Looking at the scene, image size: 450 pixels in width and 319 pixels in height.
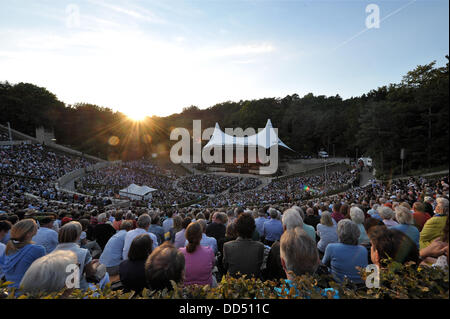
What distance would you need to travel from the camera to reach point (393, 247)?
2.27 metres

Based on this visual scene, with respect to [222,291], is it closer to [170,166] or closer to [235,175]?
[235,175]

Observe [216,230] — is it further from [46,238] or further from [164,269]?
[46,238]

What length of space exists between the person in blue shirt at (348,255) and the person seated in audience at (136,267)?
2210mm

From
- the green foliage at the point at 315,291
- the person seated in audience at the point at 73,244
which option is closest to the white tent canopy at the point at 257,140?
the person seated in audience at the point at 73,244

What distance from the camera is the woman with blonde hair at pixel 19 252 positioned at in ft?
8.29

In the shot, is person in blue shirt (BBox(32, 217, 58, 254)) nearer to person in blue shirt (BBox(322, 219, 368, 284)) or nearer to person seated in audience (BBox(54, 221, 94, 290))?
person seated in audience (BBox(54, 221, 94, 290))

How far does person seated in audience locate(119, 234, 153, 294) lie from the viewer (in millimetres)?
2449

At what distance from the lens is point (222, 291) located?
6.09ft

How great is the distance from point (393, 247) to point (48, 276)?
321cm

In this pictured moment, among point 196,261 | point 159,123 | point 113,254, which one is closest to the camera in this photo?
point 196,261

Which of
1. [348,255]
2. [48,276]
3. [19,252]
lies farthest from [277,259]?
[19,252]

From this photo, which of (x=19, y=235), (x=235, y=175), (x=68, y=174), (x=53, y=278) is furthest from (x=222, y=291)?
(x=235, y=175)

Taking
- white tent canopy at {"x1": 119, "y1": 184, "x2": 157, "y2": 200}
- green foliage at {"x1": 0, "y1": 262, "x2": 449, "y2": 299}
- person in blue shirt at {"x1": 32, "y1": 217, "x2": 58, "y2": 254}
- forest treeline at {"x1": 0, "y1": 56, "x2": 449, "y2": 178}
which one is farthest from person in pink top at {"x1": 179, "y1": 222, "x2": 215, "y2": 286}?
forest treeline at {"x1": 0, "y1": 56, "x2": 449, "y2": 178}

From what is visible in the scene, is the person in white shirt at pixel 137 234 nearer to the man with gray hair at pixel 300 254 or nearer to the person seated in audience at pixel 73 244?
the person seated in audience at pixel 73 244
